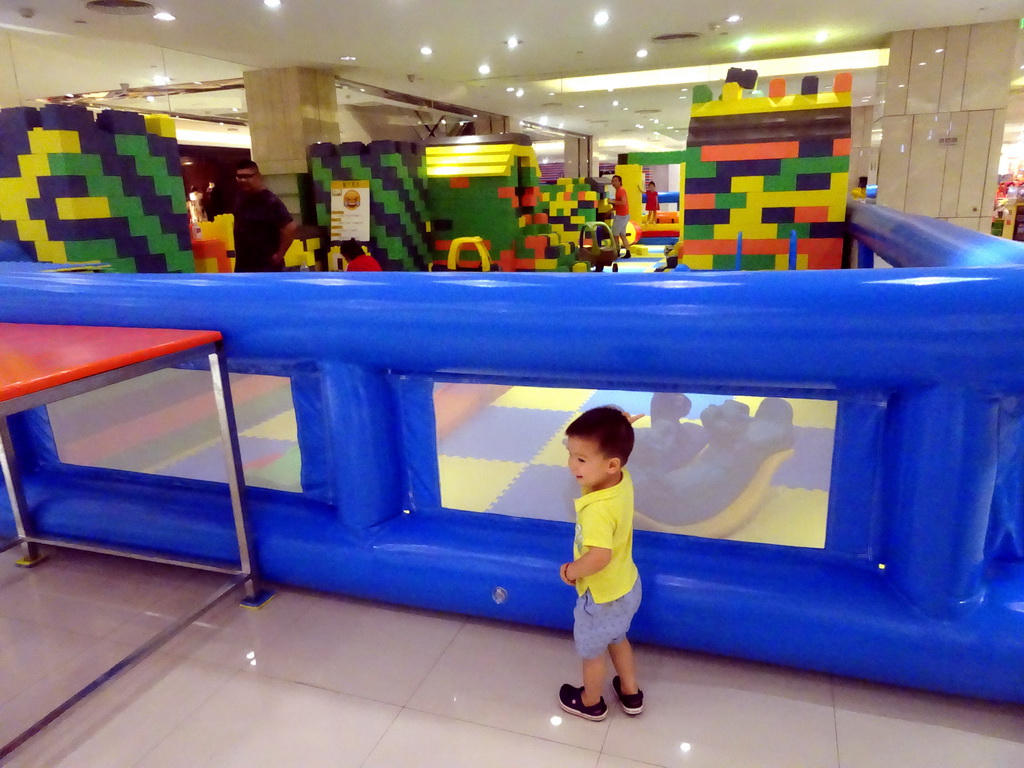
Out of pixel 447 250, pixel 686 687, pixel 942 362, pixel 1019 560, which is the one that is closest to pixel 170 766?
pixel 686 687

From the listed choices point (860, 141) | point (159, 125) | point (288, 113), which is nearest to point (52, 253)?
point (159, 125)

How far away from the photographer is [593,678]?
1590 mm

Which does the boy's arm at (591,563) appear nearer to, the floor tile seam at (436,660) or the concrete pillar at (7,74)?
the floor tile seam at (436,660)

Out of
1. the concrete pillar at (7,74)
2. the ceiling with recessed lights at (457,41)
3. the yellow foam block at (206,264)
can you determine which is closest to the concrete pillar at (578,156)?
the ceiling with recessed lights at (457,41)

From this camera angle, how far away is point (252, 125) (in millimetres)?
9906

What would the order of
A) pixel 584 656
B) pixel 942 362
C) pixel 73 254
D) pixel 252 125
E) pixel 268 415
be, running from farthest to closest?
1. pixel 252 125
2. pixel 73 254
3. pixel 268 415
4. pixel 584 656
5. pixel 942 362

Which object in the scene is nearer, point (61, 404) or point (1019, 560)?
point (1019, 560)

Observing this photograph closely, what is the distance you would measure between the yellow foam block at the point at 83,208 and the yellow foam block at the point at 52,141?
0.75ft

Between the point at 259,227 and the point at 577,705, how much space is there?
376 centimetres

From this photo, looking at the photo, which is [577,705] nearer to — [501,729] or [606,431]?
[501,729]

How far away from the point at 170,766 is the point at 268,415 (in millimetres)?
1021

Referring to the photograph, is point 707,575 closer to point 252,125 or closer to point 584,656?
point 584,656

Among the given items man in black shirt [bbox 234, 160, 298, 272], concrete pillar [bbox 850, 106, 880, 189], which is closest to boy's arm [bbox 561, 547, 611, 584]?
man in black shirt [bbox 234, 160, 298, 272]

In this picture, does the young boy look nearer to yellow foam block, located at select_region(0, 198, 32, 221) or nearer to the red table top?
the red table top
